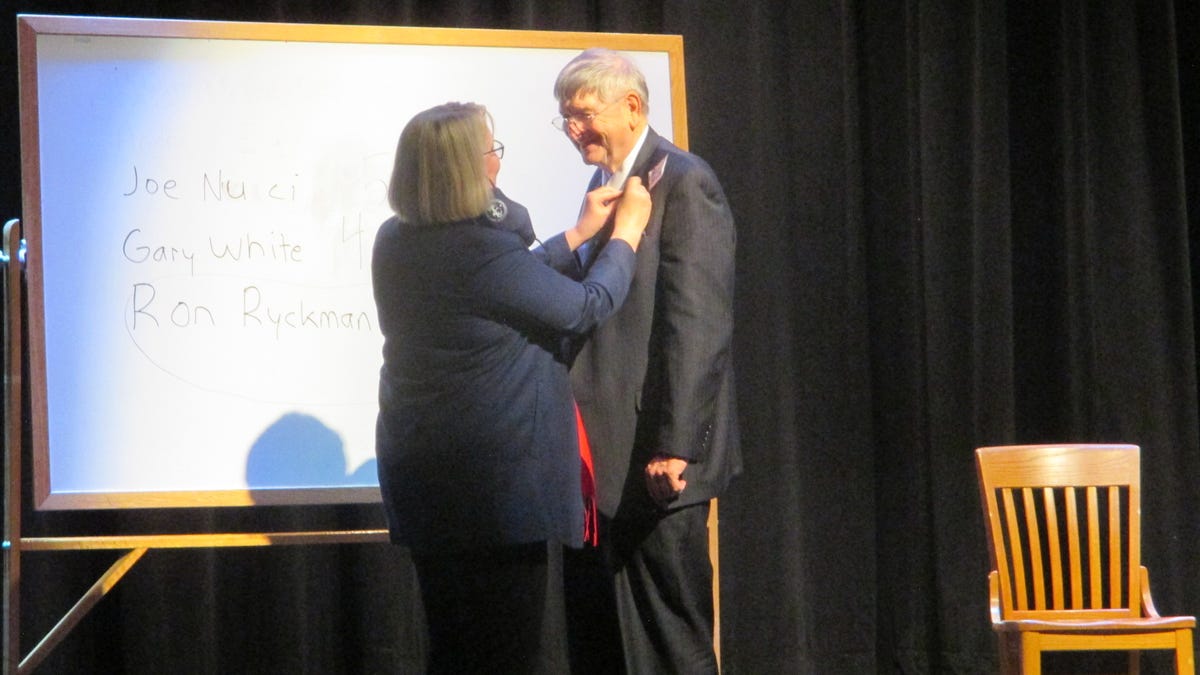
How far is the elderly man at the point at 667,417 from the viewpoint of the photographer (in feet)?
8.29

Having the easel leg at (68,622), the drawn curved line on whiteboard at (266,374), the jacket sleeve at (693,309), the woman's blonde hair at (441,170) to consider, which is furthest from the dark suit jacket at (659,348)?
the easel leg at (68,622)

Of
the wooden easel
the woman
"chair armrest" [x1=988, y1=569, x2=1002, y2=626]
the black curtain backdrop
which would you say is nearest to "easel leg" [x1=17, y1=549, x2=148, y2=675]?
the wooden easel

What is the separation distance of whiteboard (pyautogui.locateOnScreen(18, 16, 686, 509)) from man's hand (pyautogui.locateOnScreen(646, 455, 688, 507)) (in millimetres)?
716

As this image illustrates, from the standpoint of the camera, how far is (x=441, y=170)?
2336 mm

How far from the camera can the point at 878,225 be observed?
3.87 meters

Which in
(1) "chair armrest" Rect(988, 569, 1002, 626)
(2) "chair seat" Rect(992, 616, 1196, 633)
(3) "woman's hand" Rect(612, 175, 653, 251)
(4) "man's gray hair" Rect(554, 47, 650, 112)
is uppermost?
(4) "man's gray hair" Rect(554, 47, 650, 112)

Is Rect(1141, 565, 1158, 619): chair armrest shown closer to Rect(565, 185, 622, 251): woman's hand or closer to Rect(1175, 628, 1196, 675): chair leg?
Rect(1175, 628, 1196, 675): chair leg

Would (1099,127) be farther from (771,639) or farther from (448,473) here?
(448,473)

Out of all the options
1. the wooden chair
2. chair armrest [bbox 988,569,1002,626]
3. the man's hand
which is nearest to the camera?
the man's hand

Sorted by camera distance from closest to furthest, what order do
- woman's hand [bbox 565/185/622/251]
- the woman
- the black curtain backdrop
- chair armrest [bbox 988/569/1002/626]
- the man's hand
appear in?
the woman → the man's hand → woman's hand [bbox 565/185/622/251] → chair armrest [bbox 988/569/1002/626] → the black curtain backdrop

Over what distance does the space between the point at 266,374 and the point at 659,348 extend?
2.95 ft

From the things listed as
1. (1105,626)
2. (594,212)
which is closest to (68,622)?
(594,212)

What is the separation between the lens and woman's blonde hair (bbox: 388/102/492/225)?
2.32m

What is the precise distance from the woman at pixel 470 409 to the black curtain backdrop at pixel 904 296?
1310 millimetres
